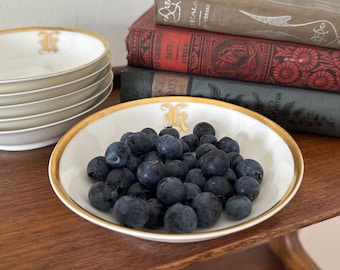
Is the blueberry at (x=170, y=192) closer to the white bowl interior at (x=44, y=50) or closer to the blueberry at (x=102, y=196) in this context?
the blueberry at (x=102, y=196)

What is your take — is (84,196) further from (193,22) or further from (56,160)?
(193,22)

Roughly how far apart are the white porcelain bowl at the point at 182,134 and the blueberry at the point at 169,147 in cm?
10

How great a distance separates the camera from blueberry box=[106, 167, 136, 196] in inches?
19.2

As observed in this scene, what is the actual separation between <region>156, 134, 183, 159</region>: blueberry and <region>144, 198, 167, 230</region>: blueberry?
8 centimetres

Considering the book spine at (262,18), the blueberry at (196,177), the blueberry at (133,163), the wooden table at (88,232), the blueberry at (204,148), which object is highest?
the book spine at (262,18)

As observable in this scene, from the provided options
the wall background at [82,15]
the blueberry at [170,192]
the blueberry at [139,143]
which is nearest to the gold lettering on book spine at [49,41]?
the wall background at [82,15]

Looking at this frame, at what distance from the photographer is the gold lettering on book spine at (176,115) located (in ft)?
2.10

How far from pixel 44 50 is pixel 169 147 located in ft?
1.20

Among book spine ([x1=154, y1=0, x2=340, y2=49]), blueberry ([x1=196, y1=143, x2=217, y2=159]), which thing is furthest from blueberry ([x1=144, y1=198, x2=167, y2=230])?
book spine ([x1=154, y1=0, x2=340, y2=49])

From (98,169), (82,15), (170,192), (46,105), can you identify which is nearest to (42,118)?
(46,105)

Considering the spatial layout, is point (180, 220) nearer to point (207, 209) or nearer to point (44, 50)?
point (207, 209)

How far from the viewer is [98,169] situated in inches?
19.9

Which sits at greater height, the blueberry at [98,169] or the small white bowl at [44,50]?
the small white bowl at [44,50]

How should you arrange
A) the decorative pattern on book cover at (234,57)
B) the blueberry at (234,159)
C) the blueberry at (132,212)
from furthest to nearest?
1. the decorative pattern on book cover at (234,57)
2. the blueberry at (234,159)
3. the blueberry at (132,212)
